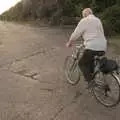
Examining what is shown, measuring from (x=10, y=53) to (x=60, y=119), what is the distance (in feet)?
23.4

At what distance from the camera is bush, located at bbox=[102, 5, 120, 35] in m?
20.0

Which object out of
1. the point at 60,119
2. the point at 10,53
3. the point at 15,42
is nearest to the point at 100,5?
the point at 15,42

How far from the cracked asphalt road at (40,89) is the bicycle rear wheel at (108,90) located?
14cm

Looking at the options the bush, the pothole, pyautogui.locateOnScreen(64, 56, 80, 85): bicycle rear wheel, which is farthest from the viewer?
the bush

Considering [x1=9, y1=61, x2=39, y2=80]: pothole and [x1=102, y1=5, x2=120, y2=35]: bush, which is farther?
[x1=102, y1=5, x2=120, y2=35]: bush

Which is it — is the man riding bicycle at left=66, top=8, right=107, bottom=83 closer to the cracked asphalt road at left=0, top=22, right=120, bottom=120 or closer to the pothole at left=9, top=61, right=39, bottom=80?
the cracked asphalt road at left=0, top=22, right=120, bottom=120

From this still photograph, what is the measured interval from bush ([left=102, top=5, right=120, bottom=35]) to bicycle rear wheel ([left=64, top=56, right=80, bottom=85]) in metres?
9.21

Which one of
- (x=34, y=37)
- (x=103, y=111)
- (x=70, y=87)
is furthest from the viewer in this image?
(x=34, y=37)

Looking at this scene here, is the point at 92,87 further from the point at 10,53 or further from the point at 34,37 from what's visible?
the point at 34,37

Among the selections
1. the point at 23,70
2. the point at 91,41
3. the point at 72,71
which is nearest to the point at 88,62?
the point at 91,41

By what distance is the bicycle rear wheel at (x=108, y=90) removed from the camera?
8406mm

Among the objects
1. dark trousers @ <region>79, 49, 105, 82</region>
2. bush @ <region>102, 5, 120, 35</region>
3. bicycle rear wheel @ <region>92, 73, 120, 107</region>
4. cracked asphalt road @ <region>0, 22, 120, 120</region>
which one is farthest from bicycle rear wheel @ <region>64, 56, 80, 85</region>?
bush @ <region>102, 5, 120, 35</region>

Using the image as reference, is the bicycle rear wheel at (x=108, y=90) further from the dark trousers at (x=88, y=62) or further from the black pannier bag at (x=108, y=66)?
the dark trousers at (x=88, y=62)

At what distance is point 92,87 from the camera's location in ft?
29.6
